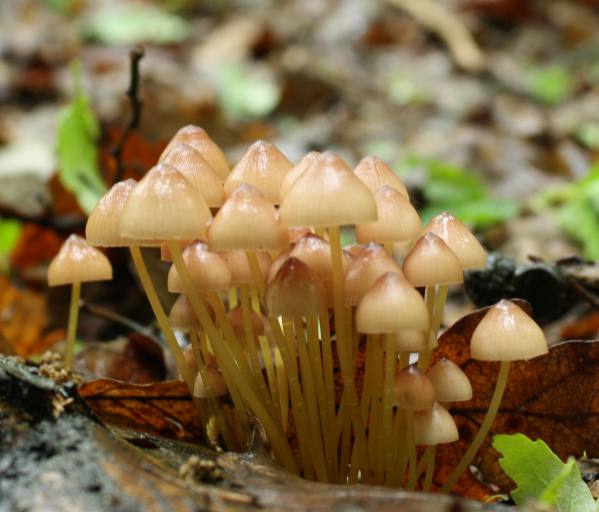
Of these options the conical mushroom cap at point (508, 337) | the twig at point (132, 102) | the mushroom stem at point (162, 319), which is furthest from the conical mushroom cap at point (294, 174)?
the twig at point (132, 102)

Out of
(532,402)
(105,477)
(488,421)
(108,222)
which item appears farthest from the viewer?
(532,402)

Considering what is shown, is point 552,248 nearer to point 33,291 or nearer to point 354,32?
point 33,291

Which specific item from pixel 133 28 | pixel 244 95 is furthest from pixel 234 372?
pixel 133 28

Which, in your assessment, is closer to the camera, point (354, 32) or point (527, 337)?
point (527, 337)

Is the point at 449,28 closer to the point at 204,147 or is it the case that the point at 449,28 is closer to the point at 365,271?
the point at 204,147

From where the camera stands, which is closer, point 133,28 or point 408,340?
point 408,340

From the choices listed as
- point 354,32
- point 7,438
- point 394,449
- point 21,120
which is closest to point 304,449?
point 394,449
